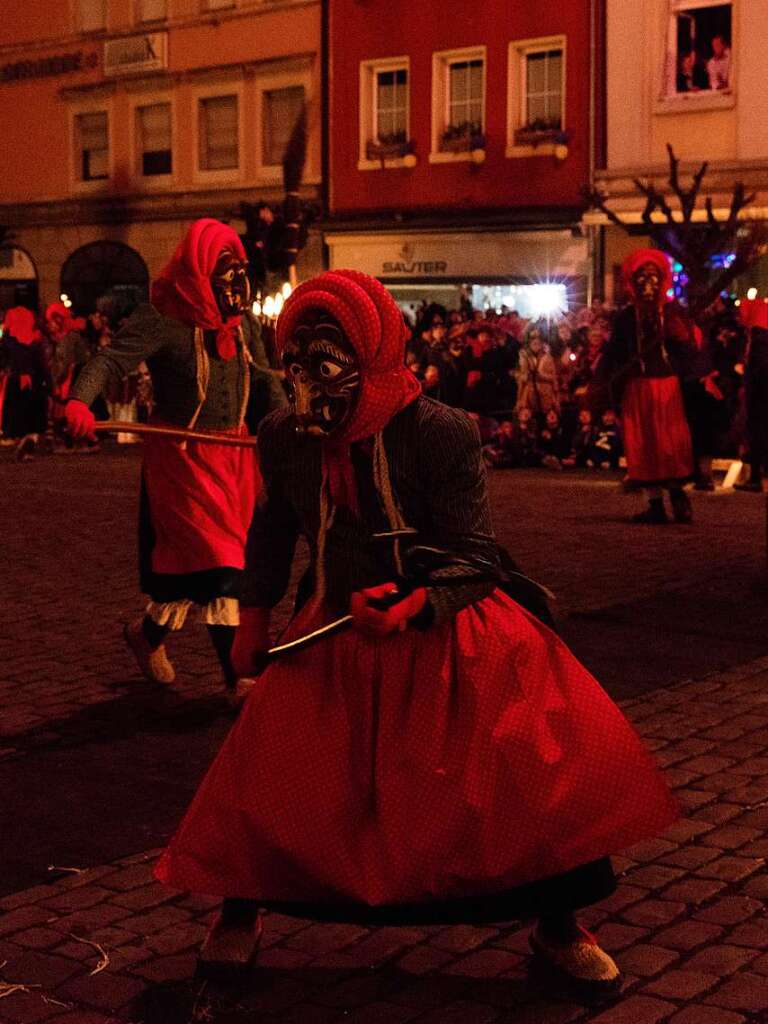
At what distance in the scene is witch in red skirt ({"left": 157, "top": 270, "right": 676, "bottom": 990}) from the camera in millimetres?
3934

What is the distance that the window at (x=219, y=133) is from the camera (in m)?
33.4

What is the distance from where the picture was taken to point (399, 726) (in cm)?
402

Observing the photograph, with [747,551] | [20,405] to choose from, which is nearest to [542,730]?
[747,551]

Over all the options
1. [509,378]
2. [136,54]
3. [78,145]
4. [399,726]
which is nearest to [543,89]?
[136,54]

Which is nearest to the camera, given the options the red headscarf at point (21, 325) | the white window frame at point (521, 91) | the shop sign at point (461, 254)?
the red headscarf at point (21, 325)

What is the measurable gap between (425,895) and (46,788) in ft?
8.39

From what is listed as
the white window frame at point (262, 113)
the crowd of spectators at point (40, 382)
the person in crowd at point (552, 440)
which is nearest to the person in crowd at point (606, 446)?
the person in crowd at point (552, 440)

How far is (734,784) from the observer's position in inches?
241

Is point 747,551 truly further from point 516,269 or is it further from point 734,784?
point 516,269

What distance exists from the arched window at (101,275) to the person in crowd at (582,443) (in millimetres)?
14785

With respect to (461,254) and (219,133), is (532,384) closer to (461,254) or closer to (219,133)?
(461,254)

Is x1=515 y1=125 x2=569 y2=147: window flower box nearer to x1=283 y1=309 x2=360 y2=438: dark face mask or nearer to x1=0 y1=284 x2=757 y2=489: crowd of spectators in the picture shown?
x1=0 y1=284 x2=757 y2=489: crowd of spectators

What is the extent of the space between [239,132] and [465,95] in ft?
15.7

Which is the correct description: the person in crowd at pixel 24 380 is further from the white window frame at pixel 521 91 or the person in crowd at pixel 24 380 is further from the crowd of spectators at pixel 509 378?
the white window frame at pixel 521 91
